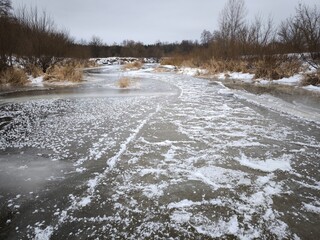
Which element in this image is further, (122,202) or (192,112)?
(192,112)

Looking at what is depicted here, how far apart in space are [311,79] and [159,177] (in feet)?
33.4

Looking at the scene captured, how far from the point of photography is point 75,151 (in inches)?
143

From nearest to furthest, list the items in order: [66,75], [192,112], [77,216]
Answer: [77,216], [192,112], [66,75]

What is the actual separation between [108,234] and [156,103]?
5.46 meters

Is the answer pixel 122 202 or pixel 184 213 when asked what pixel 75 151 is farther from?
pixel 184 213

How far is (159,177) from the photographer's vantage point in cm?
288

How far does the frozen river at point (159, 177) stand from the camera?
2053 millimetres

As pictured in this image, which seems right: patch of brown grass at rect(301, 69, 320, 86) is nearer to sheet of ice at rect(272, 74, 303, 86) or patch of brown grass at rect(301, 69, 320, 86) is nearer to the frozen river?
sheet of ice at rect(272, 74, 303, 86)

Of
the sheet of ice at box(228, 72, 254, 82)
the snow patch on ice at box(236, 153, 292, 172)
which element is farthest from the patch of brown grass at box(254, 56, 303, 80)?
the snow patch on ice at box(236, 153, 292, 172)

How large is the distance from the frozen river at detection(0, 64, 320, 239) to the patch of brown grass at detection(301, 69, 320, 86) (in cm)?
601

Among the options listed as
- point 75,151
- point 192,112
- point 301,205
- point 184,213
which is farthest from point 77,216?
point 192,112

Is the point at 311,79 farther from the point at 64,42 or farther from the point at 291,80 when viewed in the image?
the point at 64,42

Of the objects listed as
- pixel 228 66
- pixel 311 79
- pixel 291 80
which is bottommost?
pixel 291 80

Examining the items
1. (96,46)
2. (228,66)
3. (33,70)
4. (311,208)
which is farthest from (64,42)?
(96,46)
